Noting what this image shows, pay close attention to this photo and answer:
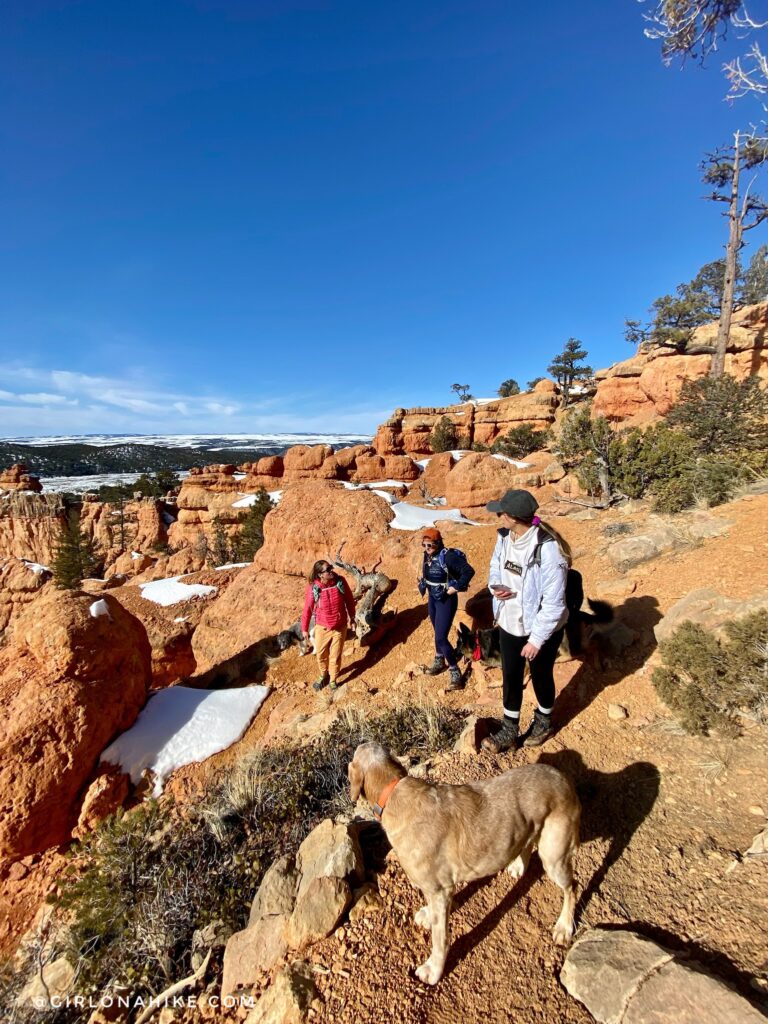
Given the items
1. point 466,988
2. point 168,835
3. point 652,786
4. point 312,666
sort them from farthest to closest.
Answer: point 312,666 < point 168,835 < point 652,786 < point 466,988

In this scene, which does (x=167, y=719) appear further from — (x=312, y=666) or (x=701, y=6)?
(x=701, y=6)

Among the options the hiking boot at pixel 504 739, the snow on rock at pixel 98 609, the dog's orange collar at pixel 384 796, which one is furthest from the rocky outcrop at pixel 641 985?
the snow on rock at pixel 98 609

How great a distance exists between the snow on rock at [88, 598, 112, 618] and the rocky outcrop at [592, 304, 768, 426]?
21042 mm

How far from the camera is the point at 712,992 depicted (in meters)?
1.38

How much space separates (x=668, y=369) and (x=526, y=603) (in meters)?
24.8

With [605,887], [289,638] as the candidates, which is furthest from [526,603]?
[289,638]

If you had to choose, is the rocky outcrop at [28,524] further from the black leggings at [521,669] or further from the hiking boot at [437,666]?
the black leggings at [521,669]

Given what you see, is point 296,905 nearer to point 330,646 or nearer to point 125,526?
point 330,646

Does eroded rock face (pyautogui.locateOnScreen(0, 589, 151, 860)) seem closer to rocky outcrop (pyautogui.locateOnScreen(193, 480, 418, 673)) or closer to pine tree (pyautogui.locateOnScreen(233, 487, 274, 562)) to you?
rocky outcrop (pyautogui.locateOnScreen(193, 480, 418, 673))

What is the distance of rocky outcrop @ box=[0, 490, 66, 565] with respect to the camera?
3516 cm

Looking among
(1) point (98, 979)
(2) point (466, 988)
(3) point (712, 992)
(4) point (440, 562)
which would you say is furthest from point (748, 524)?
(1) point (98, 979)

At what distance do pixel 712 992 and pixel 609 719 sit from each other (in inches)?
82.9

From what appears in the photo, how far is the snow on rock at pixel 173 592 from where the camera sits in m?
12.4

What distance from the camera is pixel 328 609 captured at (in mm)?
5633
